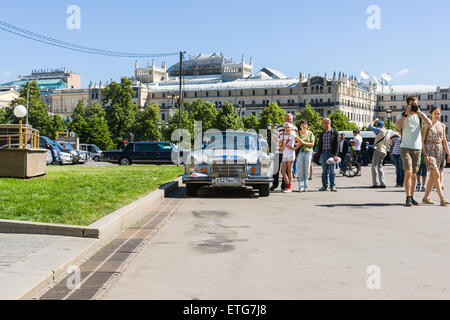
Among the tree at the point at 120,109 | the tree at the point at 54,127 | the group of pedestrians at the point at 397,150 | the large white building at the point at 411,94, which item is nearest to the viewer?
the group of pedestrians at the point at 397,150

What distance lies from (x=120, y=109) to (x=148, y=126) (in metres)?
6.98

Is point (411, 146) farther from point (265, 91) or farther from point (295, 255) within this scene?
point (265, 91)

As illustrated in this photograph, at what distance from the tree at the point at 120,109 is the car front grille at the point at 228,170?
77954mm

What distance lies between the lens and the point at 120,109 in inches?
3568

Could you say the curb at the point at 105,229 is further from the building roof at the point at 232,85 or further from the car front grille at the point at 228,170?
the building roof at the point at 232,85

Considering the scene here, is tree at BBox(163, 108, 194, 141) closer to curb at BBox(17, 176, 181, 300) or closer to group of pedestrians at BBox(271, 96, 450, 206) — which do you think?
group of pedestrians at BBox(271, 96, 450, 206)

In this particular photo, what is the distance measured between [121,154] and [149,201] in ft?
83.2

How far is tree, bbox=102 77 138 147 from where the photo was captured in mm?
89375

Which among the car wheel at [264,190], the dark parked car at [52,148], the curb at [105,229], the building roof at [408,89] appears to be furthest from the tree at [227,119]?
the curb at [105,229]

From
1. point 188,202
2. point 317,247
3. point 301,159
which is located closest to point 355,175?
point 301,159

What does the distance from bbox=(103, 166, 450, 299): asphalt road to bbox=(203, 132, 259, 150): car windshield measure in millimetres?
3553

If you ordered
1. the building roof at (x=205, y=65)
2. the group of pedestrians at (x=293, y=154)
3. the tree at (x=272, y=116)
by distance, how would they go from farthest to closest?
the building roof at (x=205, y=65), the tree at (x=272, y=116), the group of pedestrians at (x=293, y=154)

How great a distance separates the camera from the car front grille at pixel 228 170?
1281 cm

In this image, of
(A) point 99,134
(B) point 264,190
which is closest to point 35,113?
(A) point 99,134
